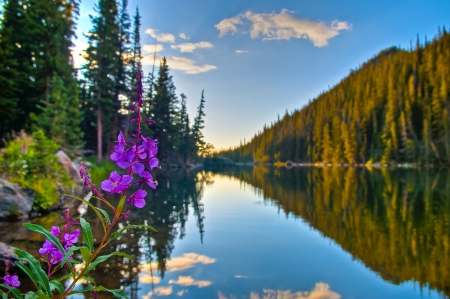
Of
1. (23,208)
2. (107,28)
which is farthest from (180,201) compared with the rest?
(107,28)

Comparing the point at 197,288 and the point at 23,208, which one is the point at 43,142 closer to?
the point at 23,208

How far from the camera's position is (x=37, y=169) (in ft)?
32.4

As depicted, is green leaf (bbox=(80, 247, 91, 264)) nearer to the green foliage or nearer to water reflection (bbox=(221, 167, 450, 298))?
water reflection (bbox=(221, 167, 450, 298))

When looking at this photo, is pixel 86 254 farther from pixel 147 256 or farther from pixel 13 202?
pixel 13 202

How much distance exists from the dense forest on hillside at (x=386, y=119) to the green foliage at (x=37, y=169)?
57095 millimetres

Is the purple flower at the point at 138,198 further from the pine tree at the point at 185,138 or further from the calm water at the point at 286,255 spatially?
the pine tree at the point at 185,138

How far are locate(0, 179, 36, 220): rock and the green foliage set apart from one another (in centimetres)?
60

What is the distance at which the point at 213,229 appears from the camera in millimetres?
8070

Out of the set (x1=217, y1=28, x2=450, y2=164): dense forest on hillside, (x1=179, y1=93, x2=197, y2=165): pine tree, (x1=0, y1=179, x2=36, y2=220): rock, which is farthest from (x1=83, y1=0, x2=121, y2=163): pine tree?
(x1=217, y1=28, x2=450, y2=164): dense forest on hillside

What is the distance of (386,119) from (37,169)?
7335 cm

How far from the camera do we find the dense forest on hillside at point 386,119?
57.5m

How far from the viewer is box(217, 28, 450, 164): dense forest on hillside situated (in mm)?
57531

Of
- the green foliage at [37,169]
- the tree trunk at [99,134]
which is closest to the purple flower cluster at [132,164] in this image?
the green foliage at [37,169]

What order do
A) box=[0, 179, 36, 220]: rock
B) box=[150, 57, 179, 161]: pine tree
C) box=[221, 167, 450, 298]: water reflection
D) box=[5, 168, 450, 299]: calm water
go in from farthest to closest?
1. box=[150, 57, 179, 161]: pine tree
2. box=[0, 179, 36, 220]: rock
3. box=[221, 167, 450, 298]: water reflection
4. box=[5, 168, 450, 299]: calm water
